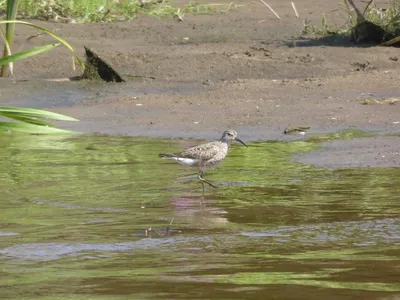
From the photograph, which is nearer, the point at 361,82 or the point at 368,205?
the point at 368,205

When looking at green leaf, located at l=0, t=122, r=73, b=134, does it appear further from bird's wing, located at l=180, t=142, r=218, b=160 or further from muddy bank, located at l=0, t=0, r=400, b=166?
muddy bank, located at l=0, t=0, r=400, b=166

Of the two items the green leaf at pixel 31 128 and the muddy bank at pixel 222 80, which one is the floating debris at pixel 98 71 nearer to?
the muddy bank at pixel 222 80

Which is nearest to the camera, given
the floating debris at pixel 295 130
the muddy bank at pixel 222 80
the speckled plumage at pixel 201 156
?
the speckled plumage at pixel 201 156

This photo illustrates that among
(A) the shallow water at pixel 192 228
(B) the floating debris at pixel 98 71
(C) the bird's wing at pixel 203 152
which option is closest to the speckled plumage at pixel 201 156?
(C) the bird's wing at pixel 203 152

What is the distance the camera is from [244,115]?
12508mm

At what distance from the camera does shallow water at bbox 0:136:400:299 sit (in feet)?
17.3

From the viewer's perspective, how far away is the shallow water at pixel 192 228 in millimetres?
5266

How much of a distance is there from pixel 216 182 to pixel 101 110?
4403 mm

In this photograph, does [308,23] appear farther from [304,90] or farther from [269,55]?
[304,90]

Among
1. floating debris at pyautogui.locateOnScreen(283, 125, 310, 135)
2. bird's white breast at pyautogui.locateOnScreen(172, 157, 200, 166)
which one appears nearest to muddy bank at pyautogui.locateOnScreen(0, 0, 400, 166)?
floating debris at pyautogui.locateOnScreen(283, 125, 310, 135)

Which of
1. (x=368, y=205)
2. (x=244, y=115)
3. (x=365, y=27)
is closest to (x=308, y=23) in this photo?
(x=365, y=27)

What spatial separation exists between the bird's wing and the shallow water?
0.67 feet

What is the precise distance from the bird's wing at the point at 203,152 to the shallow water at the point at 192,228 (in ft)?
0.67

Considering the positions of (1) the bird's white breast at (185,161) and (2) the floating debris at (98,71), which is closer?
(1) the bird's white breast at (185,161)
